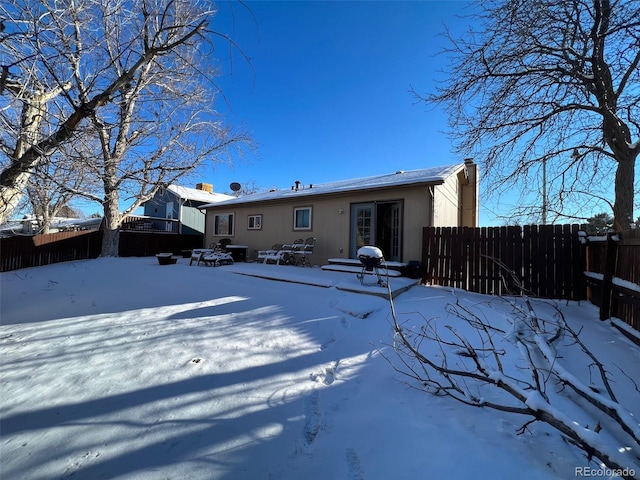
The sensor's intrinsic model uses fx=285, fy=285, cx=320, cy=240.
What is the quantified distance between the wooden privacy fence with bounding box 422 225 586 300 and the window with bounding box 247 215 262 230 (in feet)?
23.3

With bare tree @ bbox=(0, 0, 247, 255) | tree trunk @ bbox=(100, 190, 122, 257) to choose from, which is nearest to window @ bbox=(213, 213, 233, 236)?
tree trunk @ bbox=(100, 190, 122, 257)

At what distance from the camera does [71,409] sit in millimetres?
2166

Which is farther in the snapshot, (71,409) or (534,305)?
(534,305)

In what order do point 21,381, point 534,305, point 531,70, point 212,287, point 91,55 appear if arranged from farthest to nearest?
point 531,70 < point 212,287 < point 534,305 < point 91,55 < point 21,381

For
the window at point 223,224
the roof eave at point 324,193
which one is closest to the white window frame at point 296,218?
the roof eave at point 324,193

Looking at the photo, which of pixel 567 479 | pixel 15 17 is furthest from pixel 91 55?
pixel 567 479

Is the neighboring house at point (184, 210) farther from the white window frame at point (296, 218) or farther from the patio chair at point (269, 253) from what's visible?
the white window frame at point (296, 218)

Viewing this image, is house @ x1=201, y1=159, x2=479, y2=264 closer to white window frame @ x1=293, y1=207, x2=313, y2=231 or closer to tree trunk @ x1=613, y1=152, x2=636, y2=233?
white window frame @ x1=293, y1=207, x2=313, y2=231

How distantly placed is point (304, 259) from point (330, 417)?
26.5ft

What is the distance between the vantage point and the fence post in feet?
14.3

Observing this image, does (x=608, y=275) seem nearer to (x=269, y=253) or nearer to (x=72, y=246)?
(x=269, y=253)

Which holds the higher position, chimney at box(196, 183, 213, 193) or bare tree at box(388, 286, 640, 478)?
chimney at box(196, 183, 213, 193)

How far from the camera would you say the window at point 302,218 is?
10555mm

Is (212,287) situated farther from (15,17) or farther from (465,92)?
(465,92)
